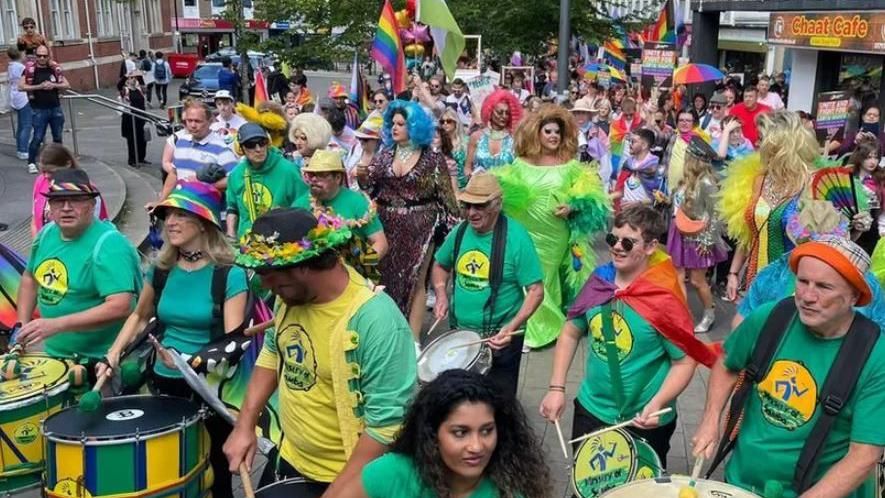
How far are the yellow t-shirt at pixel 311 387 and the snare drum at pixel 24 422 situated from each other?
1.24 meters

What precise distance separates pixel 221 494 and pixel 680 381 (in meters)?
2.03

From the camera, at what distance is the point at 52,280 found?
4098 millimetres

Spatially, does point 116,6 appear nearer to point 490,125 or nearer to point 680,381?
point 490,125

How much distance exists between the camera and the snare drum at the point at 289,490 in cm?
288

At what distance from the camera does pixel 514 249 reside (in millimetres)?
4594

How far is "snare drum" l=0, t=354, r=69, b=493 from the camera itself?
138 inches

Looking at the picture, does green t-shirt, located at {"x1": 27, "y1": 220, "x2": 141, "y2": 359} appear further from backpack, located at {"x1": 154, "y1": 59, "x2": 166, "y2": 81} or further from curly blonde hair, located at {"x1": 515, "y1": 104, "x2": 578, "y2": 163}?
backpack, located at {"x1": 154, "y1": 59, "x2": 166, "y2": 81}

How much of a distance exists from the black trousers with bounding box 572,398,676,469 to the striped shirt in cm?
454

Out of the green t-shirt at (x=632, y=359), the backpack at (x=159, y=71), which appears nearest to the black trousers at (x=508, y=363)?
the green t-shirt at (x=632, y=359)

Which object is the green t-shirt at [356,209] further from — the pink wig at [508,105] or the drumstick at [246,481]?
the pink wig at [508,105]

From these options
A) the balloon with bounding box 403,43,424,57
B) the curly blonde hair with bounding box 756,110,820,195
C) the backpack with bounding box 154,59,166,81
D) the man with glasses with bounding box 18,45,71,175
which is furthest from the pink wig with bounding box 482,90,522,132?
the backpack with bounding box 154,59,166,81

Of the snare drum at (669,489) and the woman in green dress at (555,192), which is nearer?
the snare drum at (669,489)

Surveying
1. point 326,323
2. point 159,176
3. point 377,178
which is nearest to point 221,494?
point 326,323

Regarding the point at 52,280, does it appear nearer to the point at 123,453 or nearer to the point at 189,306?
the point at 189,306
